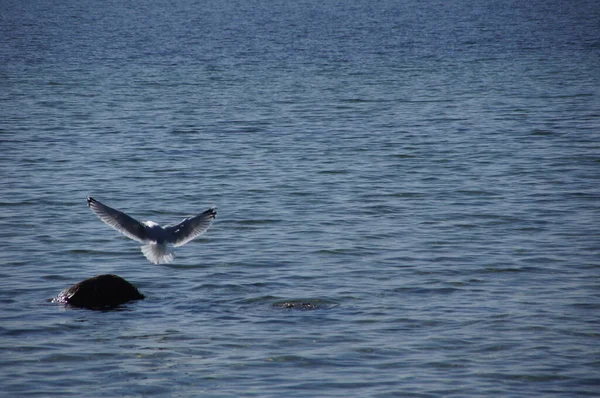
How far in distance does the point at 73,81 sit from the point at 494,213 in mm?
26533

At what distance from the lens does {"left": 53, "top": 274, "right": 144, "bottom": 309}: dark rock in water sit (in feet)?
42.6

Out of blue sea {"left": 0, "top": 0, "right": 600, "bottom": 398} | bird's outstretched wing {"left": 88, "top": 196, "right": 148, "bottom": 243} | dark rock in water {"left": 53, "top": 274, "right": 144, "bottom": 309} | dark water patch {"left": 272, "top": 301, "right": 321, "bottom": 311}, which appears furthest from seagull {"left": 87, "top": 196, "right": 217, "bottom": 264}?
dark water patch {"left": 272, "top": 301, "right": 321, "bottom": 311}

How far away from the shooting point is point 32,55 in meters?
52.6

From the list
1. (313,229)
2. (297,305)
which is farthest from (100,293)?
(313,229)

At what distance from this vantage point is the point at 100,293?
Result: 12992 mm

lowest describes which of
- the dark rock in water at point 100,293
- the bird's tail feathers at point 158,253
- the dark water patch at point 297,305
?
the dark water patch at point 297,305

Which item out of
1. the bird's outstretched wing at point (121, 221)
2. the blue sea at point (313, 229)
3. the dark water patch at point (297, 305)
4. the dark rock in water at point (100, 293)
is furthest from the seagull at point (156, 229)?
the dark water patch at point (297, 305)

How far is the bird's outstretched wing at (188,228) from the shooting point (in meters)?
13.3

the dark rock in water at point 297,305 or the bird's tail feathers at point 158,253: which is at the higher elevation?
the bird's tail feathers at point 158,253

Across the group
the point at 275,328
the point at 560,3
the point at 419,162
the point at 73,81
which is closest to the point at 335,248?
the point at 275,328

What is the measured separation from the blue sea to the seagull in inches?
26.8

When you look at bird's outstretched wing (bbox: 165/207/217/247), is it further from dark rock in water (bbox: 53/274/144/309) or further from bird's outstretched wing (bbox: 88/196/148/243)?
dark rock in water (bbox: 53/274/144/309)

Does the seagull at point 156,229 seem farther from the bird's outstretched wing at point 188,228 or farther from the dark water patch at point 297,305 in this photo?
Result: the dark water patch at point 297,305

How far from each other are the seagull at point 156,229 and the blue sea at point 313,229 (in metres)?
0.68
